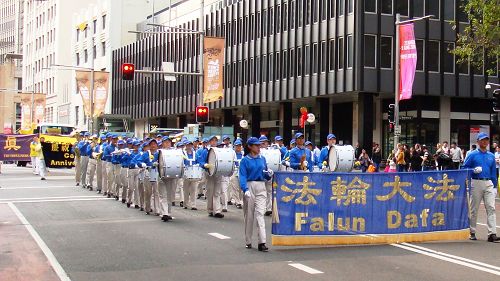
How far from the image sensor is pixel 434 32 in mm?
45125

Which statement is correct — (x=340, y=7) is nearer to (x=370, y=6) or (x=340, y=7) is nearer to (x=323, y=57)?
(x=370, y=6)

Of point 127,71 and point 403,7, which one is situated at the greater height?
point 403,7

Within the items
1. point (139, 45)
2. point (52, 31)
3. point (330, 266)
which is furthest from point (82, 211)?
point (52, 31)

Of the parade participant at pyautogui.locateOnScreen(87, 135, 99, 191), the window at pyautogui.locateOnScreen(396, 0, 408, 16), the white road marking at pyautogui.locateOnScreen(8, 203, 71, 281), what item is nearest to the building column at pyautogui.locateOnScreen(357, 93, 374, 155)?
the window at pyautogui.locateOnScreen(396, 0, 408, 16)

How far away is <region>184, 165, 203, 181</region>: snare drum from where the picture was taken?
63.2 ft

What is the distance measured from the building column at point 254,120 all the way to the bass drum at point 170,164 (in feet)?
131

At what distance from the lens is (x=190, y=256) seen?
11438mm

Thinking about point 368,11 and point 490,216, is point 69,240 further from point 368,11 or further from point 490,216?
point 368,11

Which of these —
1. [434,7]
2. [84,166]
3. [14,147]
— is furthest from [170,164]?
[434,7]

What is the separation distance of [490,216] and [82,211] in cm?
1008

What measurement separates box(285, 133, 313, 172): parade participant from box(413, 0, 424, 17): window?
28713mm

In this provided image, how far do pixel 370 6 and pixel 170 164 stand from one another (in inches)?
1165

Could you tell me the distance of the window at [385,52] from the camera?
143 ft

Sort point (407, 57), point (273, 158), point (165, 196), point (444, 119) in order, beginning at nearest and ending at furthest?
point (165, 196)
point (273, 158)
point (407, 57)
point (444, 119)
